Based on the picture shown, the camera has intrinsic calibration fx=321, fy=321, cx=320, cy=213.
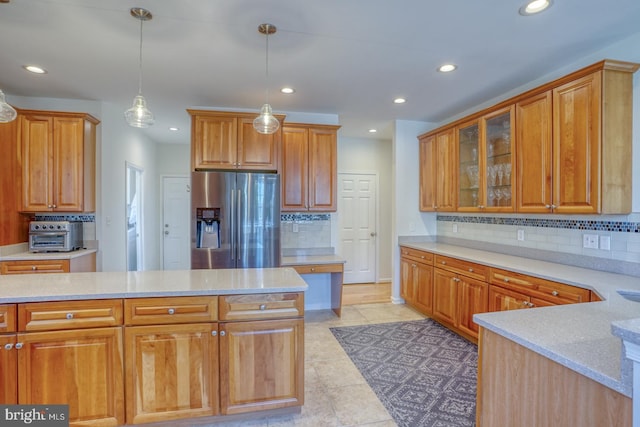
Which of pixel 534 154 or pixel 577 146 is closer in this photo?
pixel 577 146

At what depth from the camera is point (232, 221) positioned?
3.38 metres

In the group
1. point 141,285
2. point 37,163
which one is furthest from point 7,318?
point 37,163

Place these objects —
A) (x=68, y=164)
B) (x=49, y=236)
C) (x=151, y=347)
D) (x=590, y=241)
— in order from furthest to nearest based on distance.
Answer: 1. (x=68, y=164)
2. (x=49, y=236)
3. (x=590, y=241)
4. (x=151, y=347)

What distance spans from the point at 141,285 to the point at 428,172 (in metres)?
3.58

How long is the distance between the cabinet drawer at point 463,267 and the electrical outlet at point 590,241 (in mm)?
753

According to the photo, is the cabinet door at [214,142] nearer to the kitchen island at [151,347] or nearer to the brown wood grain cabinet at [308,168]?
the brown wood grain cabinet at [308,168]

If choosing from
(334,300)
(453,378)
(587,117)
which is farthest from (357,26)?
(334,300)

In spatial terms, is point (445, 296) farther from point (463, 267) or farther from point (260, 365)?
point (260, 365)

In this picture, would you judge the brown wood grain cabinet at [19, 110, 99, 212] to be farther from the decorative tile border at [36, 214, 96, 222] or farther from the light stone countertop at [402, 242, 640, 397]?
the light stone countertop at [402, 242, 640, 397]

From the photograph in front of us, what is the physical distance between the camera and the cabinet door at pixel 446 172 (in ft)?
12.4

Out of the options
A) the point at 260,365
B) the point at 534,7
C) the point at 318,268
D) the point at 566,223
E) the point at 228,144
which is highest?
the point at 534,7

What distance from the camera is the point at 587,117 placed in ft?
7.59

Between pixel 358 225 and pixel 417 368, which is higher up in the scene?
pixel 358 225

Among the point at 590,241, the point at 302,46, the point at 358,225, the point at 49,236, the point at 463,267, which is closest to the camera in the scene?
the point at 302,46
